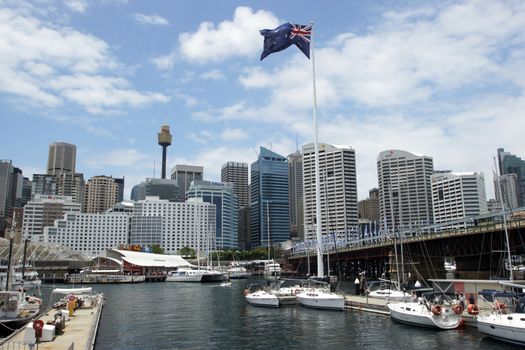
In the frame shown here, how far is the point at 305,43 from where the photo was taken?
76.1 metres

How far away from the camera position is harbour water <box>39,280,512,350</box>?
4306 cm

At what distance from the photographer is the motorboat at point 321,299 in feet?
217

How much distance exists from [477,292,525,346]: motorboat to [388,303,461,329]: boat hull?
3916 mm

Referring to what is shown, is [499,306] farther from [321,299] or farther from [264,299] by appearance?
[264,299]

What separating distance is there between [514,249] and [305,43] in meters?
59.9

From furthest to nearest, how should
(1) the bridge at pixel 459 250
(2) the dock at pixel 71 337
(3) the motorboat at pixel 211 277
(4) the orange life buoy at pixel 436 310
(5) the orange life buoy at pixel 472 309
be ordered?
(3) the motorboat at pixel 211 277 < (1) the bridge at pixel 459 250 < (5) the orange life buoy at pixel 472 309 < (4) the orange life buoy at pixel 436 310 < (2) the dock at pixel 71 337

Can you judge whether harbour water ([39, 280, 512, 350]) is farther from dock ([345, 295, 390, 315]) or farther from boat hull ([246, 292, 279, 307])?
boat hull ([246, 292, 279, 307])

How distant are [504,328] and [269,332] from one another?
2276cm

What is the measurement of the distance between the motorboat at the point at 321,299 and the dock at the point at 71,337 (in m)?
29.6

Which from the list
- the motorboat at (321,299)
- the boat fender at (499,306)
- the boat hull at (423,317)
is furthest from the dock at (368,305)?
the boat fender at (499,306)

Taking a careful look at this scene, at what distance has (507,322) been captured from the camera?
40.2m

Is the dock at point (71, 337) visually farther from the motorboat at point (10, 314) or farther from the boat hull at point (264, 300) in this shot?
the boat hull at point (264, 300)

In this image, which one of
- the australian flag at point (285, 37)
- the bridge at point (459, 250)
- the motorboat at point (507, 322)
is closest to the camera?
the motorboat at point (507, 322)

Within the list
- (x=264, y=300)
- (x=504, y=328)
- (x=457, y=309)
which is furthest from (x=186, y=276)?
(x=504, y=328)
